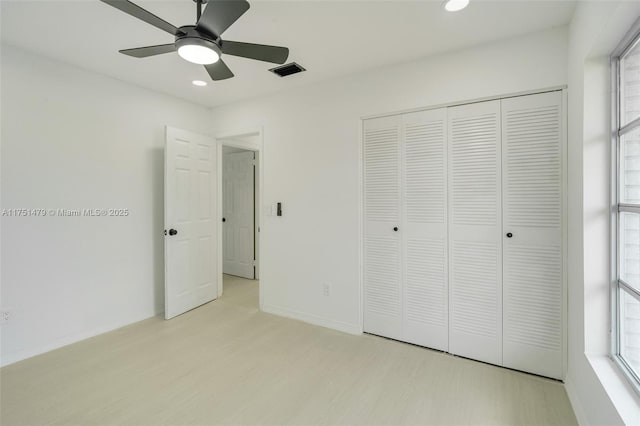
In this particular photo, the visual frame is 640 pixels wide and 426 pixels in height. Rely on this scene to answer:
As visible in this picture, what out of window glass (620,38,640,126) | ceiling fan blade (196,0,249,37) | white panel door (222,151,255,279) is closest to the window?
window glass (620,38,640,126)

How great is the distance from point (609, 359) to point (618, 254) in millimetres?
566

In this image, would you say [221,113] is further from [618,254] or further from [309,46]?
[618,254]

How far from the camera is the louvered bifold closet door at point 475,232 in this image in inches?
91.8

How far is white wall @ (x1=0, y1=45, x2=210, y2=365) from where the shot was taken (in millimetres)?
2412

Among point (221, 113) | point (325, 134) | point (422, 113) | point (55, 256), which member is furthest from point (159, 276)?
point (422, 113)

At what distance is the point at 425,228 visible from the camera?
261 centimetres

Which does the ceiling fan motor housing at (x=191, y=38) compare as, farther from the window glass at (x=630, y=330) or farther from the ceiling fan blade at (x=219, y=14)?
the window glass at (x=630, y=330)

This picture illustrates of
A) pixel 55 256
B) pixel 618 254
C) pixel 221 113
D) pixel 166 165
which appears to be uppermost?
pixel 221 113

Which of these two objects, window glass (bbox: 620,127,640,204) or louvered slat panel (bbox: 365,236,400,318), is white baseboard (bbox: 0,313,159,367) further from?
window glass (bbox: 620,127,640,204)

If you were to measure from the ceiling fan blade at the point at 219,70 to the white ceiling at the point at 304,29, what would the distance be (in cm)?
31

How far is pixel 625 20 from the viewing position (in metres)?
1.35

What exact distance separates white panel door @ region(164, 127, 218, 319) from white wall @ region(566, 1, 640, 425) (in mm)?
3504

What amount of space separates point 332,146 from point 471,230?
149 centimetres

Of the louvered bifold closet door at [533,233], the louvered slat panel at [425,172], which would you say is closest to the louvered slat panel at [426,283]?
the louvered slat panel at [425,172]
